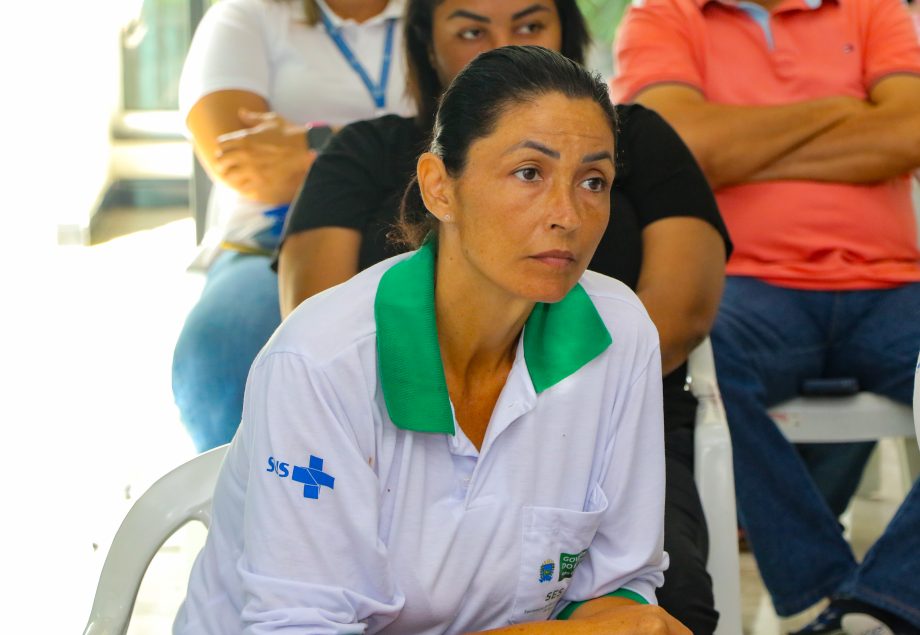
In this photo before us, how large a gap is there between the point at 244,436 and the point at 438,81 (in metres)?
1.03

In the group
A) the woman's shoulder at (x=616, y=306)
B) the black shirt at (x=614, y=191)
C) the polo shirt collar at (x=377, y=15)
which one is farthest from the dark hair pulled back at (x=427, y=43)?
the woman's shoulder at (x=616, y=306)

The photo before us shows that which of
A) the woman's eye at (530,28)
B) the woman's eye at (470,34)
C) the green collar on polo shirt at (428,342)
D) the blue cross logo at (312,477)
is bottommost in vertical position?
the blue cross logo at (312,477)

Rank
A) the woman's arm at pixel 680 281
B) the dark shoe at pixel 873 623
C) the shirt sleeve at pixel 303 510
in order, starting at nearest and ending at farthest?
the shirt sleeve at pixel 303 510 < the woman's arm at pixel 680 281 < the dark shoe at pixel 873 623

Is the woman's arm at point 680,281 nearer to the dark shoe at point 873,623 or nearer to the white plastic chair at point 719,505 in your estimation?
the white plastic chair at point 719,505

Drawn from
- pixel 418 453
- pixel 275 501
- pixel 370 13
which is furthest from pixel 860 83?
pixel 275 501

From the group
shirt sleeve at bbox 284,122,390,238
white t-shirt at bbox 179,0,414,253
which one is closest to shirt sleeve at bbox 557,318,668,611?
shirt sleeve at bbox 284,122,390,238

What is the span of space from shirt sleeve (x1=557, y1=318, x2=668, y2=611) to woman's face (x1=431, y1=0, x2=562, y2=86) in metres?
0.79

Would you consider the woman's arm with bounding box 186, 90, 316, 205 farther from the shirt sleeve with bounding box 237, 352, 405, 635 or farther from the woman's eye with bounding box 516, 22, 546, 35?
the shirt sleeve with bounding box 237, 352, 405, 635

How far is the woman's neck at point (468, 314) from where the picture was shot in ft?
4.62

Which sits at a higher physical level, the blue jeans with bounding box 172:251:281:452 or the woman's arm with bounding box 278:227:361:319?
the woman's arm with bounding box 278:227:361:319

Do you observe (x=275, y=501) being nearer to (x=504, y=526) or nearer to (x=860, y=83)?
(x=504, y=526)

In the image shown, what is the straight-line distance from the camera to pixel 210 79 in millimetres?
2605

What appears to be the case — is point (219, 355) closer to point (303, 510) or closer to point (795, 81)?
point (303, 510)

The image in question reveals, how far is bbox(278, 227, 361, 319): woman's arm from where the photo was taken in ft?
6.54
